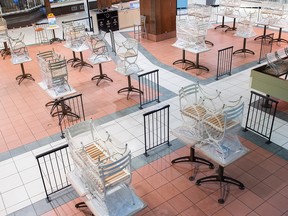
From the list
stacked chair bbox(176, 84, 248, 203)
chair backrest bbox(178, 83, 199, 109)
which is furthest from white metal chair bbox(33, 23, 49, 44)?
stacked chair bbox(176, 84, 248, 203)

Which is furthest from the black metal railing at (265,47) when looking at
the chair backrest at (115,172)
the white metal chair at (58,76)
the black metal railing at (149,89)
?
the chair backrest at (115,172)

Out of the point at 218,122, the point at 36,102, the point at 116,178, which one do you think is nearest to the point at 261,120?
the point at 218,122

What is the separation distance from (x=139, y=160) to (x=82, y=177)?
1555 millimetres

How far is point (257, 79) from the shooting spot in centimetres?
675

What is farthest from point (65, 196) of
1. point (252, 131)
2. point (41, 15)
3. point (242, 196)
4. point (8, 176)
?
point (41, 15)

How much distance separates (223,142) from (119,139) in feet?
7.20

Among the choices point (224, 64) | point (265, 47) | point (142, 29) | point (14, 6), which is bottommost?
point (224, 64)

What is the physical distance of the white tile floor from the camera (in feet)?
16.1

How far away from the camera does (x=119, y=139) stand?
6145mm

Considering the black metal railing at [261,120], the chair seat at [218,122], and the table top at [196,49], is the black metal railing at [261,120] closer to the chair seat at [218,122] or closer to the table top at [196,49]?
the chair seat at [218,122]

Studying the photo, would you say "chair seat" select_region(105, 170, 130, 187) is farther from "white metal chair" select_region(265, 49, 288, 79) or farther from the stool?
the stool

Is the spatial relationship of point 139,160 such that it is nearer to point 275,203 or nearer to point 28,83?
point 275,203

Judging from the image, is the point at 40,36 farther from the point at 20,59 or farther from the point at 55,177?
the point at 55,177

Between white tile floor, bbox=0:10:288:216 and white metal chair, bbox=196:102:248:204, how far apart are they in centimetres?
151
